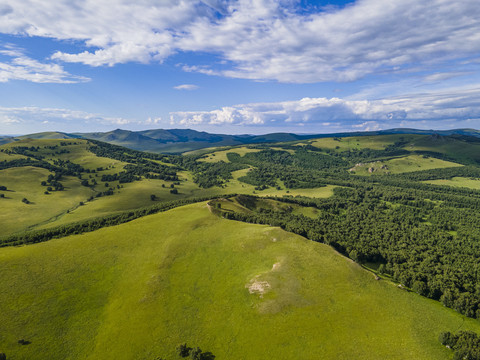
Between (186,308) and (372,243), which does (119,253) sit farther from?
(372,243)

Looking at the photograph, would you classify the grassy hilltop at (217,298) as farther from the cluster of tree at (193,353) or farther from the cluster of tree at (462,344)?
the cluster of tree at (462,344)

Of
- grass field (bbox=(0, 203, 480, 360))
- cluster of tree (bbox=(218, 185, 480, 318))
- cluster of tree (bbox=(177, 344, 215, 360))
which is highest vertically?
grass field (bbox=(0, 203, 480, 360))

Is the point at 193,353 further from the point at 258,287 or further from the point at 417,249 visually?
the point at 417,249

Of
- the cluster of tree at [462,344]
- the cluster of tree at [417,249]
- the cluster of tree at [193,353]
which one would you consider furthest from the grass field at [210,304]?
the cluster of tree at [417,249]

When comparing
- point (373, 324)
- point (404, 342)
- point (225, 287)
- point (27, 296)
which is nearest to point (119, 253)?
point (27, 296)

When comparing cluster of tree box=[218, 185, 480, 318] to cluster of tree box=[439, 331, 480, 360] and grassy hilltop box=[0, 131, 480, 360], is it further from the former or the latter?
cluster of tree box=[439, 331, 480, 360]

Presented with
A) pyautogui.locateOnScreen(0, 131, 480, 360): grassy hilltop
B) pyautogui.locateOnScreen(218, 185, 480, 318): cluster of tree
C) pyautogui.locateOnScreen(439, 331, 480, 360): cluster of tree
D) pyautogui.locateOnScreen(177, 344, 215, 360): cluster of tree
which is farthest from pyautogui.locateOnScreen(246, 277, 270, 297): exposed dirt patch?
pyautogui.locateOnScreen(439, 331, 480, 360): cluster of tree

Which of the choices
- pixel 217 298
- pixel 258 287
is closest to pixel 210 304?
pixel 217 298
